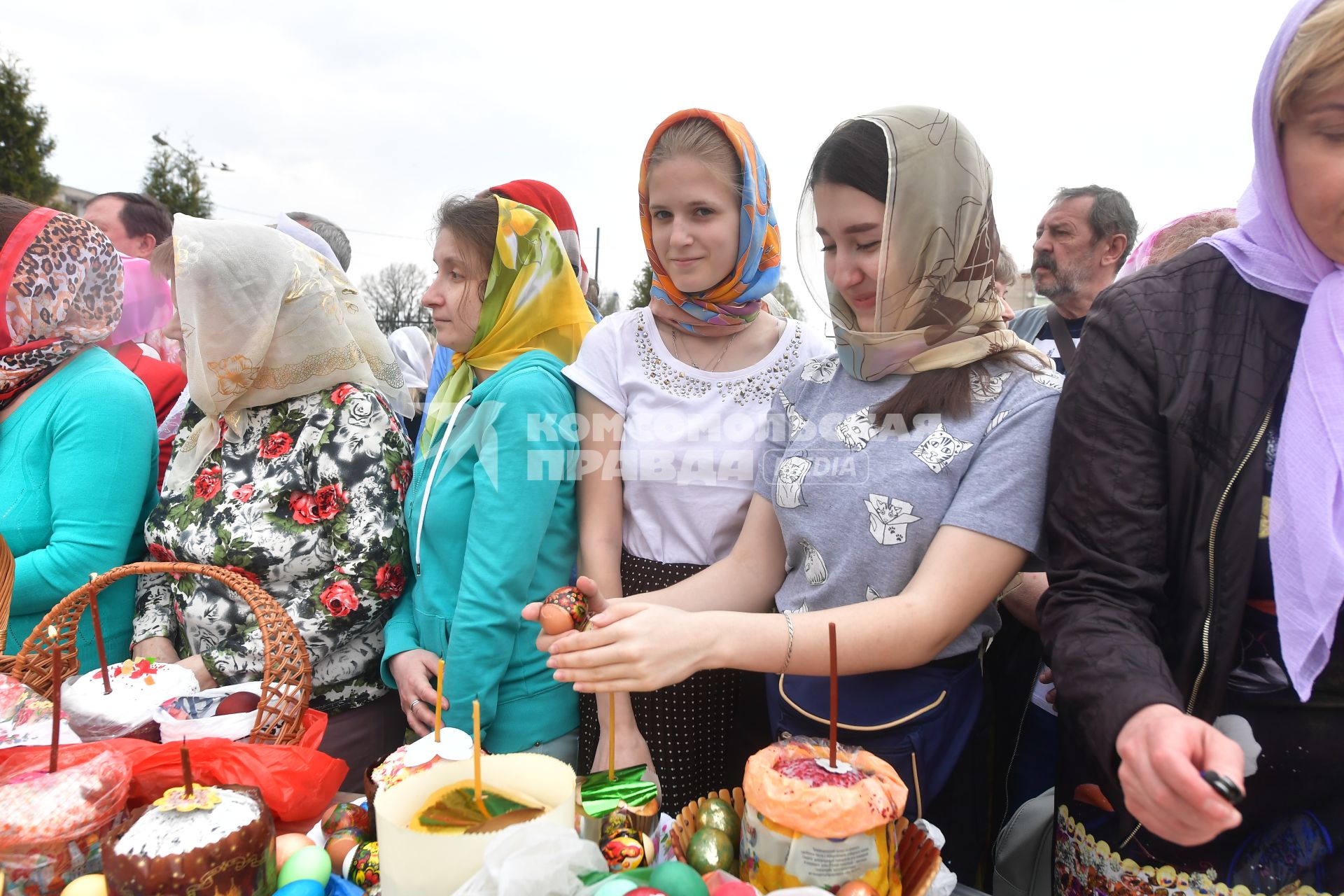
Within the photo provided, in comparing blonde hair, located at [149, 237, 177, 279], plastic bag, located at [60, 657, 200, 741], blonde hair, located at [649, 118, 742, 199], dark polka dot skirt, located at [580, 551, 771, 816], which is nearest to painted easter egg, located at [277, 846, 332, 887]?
plastic bag, located at [60, 657, 200, 741]

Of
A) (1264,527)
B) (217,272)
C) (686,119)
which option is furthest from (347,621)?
(1264,527)

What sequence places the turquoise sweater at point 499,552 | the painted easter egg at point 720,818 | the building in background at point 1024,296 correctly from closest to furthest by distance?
1. the painted easter egg at point 720,818
2. the turquoise sweater at point 499,552
3. the building in background at point 1024,296

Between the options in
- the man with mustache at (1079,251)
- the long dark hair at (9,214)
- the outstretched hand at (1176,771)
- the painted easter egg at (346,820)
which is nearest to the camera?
the outstretched hand at (1176,771)

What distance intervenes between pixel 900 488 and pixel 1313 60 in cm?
71

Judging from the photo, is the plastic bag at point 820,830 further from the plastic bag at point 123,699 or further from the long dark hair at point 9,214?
the long dark hair at point 9,214

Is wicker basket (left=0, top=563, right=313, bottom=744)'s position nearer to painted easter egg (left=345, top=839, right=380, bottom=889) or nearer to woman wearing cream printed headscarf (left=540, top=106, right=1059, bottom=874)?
painted easter egg (left=345, top=839, right=380, bottom=889)

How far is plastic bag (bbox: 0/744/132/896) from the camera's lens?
958 mm

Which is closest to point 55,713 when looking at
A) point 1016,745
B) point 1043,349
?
point 1016,745

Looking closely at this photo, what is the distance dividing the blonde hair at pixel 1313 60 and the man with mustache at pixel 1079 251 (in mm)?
2833

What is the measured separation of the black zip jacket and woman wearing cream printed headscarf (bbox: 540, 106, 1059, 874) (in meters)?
0.14

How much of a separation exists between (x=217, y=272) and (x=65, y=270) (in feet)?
1.82

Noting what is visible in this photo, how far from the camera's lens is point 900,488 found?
4.06ft

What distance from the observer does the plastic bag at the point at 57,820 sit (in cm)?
96

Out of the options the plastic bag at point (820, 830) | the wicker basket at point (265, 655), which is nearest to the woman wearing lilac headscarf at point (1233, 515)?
the plastic bag at point (820, 830)
